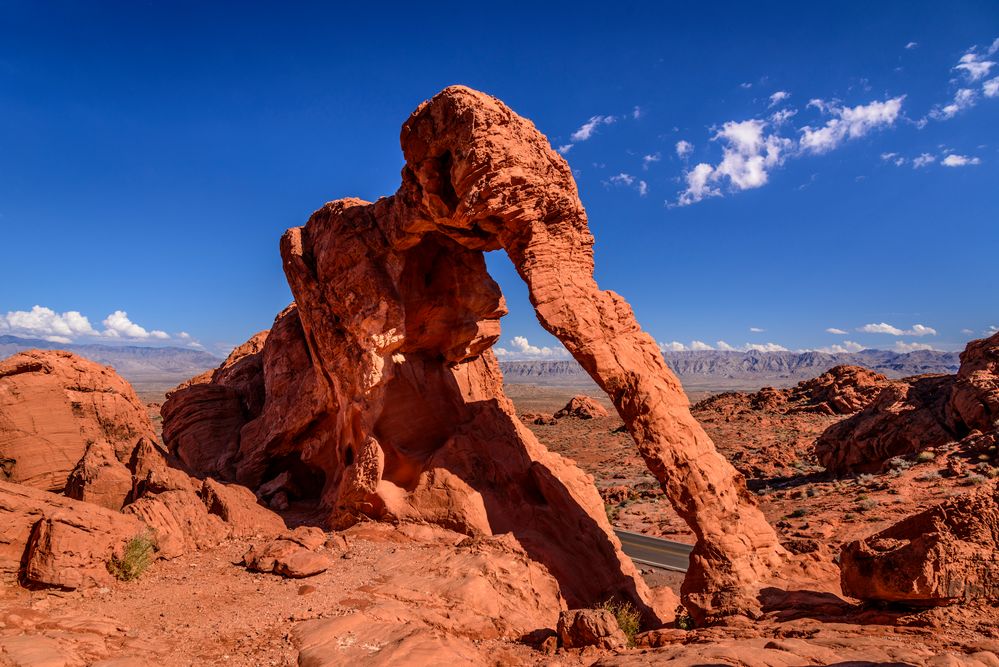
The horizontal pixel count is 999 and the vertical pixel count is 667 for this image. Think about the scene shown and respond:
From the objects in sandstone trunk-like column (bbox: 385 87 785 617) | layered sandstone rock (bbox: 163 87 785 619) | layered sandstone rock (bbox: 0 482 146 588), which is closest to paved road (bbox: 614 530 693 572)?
layered sandstone rock (bbox: 163 87 785 619)

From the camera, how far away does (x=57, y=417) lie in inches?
505

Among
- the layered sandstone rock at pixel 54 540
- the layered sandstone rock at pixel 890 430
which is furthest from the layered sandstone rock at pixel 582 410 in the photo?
the layered sandstone rock at pixel 54 540

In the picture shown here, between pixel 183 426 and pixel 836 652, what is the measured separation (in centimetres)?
1906

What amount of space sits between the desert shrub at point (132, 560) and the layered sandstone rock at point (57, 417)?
3272 millimetres

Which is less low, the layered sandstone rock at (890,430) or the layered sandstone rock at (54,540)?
the layered sandstone rock at (890,430)

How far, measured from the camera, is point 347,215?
51.9ft

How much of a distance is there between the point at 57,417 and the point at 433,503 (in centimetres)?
906

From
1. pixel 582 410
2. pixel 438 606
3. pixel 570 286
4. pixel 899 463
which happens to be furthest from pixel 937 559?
pixel 582 410

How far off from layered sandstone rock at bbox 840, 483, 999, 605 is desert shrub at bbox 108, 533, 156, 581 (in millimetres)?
10976

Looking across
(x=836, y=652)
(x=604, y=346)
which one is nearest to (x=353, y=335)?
(x=604, y=346)

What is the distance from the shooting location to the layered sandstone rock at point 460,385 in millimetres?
11211

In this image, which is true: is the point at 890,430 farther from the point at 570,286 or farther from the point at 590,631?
the point at 590,631

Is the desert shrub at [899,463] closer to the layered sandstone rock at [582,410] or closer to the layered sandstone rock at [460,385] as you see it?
the layered sandstone rock at [460,385]

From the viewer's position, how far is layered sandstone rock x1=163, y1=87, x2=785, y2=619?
36.8 feet
